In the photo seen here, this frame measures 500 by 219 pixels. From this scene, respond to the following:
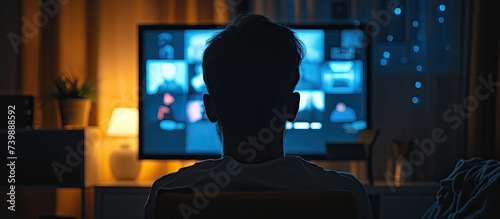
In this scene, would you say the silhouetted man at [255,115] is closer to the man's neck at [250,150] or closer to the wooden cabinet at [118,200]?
the man's neck at [250,150]

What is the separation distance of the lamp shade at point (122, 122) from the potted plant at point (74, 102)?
172mm

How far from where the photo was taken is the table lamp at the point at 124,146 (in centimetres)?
408

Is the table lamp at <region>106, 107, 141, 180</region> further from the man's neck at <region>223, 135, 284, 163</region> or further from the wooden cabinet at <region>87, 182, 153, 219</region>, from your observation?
the man's neck at <region>223, 135, 284, 163</region>

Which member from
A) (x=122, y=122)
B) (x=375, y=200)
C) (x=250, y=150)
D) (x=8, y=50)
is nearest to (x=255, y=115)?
(x=250, y=150)

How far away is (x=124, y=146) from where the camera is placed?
4172mm

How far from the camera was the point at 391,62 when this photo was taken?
14.0 ft

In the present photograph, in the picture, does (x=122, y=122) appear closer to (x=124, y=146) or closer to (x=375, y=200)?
(x=124, y=146)

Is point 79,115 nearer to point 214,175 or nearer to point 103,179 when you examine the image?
point 103,179

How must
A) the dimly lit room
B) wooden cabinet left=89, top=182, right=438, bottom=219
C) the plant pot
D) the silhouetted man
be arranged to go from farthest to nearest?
the plant pot < the dimly lit room < wooden cabinet left=89, top=182, right=438, bottom=219 < the silhouetted man

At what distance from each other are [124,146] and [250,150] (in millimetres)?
3103

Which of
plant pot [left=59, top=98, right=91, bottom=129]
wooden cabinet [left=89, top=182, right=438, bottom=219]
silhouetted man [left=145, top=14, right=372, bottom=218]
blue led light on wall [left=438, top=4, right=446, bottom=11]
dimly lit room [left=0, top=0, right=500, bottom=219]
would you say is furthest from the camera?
blue led light on wall [left=438, top=4, right=446, bottom=11]

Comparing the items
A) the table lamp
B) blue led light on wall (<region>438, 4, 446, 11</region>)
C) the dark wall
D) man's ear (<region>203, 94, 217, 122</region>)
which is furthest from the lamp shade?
man's ear (<region>203, 94, 217, 122</region>)

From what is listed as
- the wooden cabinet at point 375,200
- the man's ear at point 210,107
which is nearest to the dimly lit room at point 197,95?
the wooden cabinet at point 375,200

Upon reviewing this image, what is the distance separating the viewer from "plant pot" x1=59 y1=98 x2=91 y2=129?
404 centimetres
